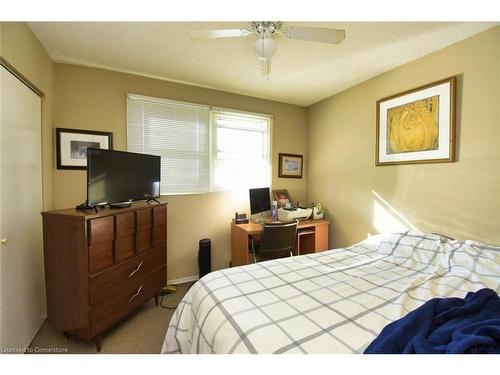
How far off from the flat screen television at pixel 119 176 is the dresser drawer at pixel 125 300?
73cm

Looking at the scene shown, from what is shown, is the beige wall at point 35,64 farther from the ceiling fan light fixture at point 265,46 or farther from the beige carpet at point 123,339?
the ceiling fan light fixture at point 265,46

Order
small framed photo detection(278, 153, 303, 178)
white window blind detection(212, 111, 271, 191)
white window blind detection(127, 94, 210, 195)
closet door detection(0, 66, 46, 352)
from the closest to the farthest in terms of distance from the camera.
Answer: closet door detection(0, 66, 46, 352) → white window blind detection(127, 94, 210, 195) → white window blind detection(212, 111, 271, 191) → small framed photo detection(278, 153, 303, 178)

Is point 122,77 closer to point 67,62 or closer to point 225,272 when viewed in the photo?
point 67,62

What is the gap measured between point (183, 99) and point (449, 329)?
9.52ft

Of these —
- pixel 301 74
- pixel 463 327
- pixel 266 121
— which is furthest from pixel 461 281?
pixel 266 121

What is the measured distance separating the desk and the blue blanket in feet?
5.76

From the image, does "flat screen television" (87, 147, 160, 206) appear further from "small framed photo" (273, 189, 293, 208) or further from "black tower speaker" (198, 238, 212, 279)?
"small framed photo" (273, 189, 293, 208)

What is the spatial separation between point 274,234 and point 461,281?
1.42 metres

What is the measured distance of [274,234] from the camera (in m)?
2.31

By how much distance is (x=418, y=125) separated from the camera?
2.08 meters

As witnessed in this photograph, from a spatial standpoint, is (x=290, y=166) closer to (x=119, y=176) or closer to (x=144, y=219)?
(x=144, y=219)

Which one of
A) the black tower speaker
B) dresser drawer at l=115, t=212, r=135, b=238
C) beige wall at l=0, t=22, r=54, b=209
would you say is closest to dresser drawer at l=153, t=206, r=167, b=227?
dresser drawer at l=115, t=212, r=135, b=238

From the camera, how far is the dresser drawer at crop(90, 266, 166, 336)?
1.55 meters

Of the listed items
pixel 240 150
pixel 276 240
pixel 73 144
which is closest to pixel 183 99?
pixel 240 150
